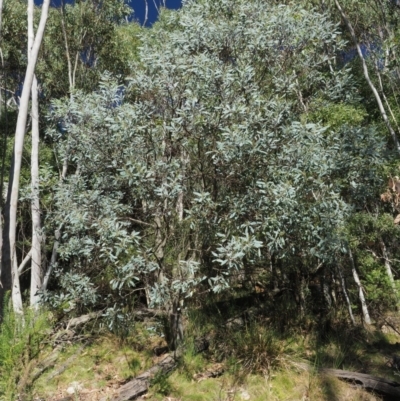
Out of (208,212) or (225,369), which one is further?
(225,369)

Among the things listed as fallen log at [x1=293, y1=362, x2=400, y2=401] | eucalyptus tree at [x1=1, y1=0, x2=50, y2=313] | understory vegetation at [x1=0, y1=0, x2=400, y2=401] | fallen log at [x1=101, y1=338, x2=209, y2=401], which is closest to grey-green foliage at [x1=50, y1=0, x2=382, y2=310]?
understory vegetation at [x1=0, y1=0, x2=400, y2=401]

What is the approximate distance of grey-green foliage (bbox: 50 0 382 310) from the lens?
4.44m

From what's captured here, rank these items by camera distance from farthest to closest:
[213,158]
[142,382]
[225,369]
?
[225,369], [142,382], [213,158]

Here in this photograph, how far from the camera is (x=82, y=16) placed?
1135 cm

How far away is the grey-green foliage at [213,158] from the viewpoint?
4.44 m

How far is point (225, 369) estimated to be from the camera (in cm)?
504

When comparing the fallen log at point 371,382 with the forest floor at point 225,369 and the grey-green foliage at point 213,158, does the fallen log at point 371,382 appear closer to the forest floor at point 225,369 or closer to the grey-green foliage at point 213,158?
the forest floor at point 225,369

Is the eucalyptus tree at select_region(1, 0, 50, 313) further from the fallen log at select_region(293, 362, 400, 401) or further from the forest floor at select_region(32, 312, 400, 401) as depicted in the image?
the fallen log at select_region(293, 362, 400, 401)

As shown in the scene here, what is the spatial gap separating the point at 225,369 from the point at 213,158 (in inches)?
109

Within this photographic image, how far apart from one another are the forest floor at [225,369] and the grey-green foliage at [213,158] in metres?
1.08

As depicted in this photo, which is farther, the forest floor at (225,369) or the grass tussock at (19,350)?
the forest floor at (225,369)

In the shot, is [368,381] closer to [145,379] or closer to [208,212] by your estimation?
[145,379]

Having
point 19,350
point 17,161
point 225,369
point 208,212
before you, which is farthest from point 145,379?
point 17,161

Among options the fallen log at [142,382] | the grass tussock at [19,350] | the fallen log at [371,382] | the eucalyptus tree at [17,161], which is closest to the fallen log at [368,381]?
the fallen log at [371,382]
